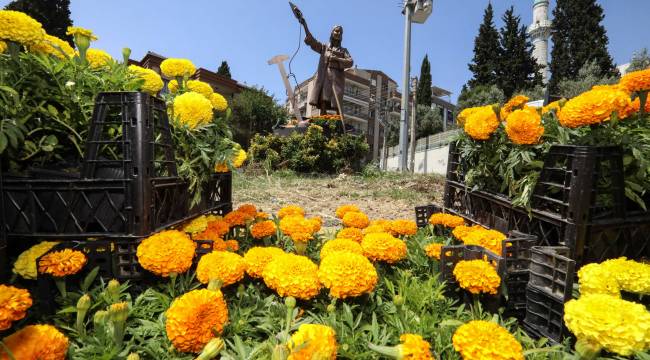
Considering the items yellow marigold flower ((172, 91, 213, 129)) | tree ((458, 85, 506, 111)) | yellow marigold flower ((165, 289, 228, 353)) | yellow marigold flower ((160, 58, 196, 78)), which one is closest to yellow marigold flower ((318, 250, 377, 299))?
yellow marigold flower ((165, 289, 228, 353))

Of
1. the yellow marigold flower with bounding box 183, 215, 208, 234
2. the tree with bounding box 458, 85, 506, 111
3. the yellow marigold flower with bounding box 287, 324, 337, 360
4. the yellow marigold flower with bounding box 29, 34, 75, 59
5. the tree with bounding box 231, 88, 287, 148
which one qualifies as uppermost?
the tree with bounding box 458, 85, 506, 111

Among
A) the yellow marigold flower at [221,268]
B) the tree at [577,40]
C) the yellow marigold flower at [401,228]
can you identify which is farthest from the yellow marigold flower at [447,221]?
the tree at [577,40]

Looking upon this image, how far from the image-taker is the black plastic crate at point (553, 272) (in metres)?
1.08

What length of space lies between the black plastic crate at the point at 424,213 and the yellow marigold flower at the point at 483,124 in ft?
1.83

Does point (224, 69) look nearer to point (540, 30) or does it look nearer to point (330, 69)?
point (330, 69)

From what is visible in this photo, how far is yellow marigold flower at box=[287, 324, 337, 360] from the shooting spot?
0.75 meters

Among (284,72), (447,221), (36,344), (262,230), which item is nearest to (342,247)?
(262,230)

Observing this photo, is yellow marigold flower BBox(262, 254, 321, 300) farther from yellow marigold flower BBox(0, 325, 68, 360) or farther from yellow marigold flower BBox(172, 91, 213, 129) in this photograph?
yellow marigold flower BBox(172, 91, 213, 129)

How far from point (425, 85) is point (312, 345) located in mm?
40255

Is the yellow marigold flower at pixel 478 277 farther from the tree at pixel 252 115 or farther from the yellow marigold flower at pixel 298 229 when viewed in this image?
the tree at pixel 252 115

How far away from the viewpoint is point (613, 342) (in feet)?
2.79

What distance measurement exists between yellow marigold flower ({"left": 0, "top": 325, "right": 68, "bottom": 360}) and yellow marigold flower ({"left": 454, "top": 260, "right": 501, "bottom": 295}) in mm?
1171

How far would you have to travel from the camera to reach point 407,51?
495 inches

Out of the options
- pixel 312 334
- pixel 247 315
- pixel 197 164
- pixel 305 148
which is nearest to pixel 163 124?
pixel 197 164
